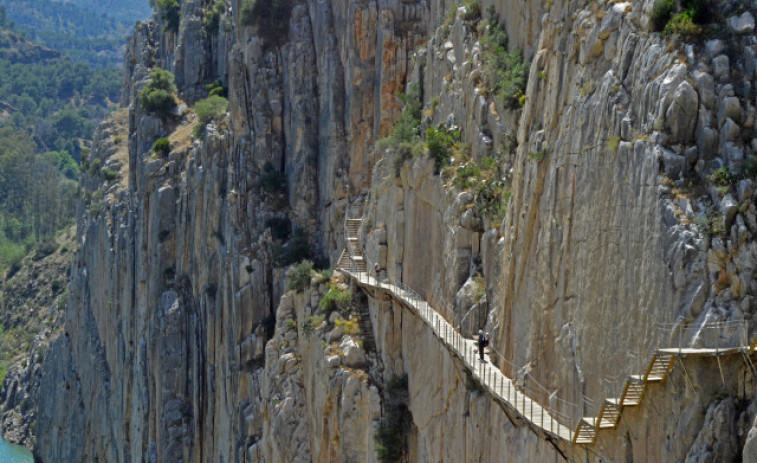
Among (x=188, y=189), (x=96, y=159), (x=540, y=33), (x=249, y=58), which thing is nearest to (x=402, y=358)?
(x=540, y=33)

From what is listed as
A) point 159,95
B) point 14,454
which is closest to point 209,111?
point 159,95

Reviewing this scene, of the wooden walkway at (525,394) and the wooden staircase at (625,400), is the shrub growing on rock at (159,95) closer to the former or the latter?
the wooden walkway at (525,394)

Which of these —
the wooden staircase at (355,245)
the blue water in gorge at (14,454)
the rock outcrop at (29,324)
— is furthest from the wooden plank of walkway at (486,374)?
the blue water in gorge at (14,454)

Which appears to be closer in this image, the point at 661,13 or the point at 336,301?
the point at 661,13

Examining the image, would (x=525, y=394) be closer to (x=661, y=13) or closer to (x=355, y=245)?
(x=661, y=13)

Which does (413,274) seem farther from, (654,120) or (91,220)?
(91,220)

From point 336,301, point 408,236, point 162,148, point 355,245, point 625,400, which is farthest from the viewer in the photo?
point 162,148
